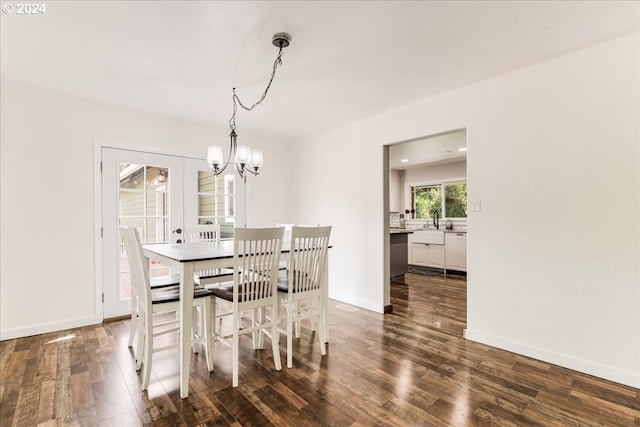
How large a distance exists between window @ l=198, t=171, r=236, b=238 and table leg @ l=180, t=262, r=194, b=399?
225 cm

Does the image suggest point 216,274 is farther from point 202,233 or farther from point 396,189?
point 396,189

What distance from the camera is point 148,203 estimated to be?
3814 millimetres

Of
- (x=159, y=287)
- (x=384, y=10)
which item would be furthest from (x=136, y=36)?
(x=159, y=287)

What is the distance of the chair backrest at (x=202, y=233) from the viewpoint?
3482 millimetres

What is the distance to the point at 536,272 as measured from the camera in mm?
2566

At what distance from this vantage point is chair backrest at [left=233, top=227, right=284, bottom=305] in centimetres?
222

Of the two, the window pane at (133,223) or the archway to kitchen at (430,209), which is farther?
the archway to kitchen at (430,209)

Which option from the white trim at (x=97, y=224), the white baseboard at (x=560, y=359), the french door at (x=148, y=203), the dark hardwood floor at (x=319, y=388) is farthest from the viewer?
the french door at (x=148, y=203)

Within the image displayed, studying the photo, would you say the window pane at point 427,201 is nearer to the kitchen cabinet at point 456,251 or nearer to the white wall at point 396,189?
the white wall at point 396,189

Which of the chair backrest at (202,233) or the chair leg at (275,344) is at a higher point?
the chair backrest at (202,233)

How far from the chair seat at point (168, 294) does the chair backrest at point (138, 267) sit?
0.26 ft

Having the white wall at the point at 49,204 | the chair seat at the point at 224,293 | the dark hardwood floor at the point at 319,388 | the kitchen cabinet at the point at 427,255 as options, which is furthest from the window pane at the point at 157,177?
the kitchen cabinet at the point at 427,255

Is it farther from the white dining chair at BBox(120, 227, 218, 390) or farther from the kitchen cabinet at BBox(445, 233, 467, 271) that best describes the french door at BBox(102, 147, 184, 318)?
the kitchen cabinet at BBox(445, 233, 467, 271)

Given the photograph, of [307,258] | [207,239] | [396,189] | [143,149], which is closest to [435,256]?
[396,189]
